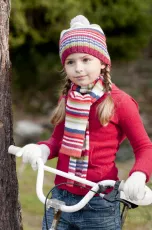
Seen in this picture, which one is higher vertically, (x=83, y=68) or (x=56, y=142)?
(x=83, y=68)

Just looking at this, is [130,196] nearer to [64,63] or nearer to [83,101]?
[83,101]

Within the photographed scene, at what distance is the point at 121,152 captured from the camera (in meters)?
8.29

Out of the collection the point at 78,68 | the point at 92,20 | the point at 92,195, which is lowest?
the point at 92,195

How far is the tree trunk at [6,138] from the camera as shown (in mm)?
3082

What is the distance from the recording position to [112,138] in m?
2.73

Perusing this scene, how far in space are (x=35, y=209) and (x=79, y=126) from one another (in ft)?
9.97

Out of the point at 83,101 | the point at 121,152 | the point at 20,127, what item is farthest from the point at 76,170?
the point at 20,127

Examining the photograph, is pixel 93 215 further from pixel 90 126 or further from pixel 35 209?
pixel 35 209

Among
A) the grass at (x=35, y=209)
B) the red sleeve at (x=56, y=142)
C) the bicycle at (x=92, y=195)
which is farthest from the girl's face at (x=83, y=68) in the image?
the grass at (x=35, y=209)

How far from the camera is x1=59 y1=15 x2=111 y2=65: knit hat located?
268 cm

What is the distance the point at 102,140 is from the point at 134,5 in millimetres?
A: 10898

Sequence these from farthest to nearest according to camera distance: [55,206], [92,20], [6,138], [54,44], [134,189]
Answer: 1. [54,44]
2. [92,20]
3. [6,138]
4. [55,206]
5. [134,189]

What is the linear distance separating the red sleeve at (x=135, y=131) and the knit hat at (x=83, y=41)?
0.84ft

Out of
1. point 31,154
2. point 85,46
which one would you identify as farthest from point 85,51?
point 31,154
